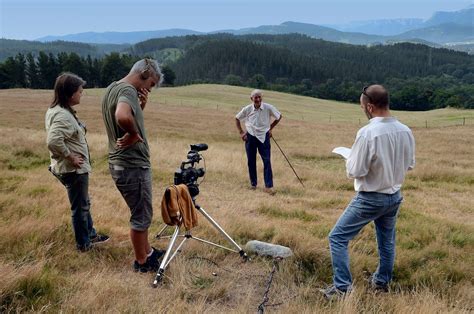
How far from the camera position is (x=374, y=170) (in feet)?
13.1

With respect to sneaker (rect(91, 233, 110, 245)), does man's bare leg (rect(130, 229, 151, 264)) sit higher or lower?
higher

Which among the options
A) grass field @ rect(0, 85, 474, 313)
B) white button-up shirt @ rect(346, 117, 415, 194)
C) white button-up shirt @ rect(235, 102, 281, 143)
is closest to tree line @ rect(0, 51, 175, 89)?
white button-up shirt @ rect(235, 102, 281, 143)

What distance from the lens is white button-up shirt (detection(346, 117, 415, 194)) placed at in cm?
388

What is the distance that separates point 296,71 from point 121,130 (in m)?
152

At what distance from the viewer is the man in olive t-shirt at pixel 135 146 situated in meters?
4.08

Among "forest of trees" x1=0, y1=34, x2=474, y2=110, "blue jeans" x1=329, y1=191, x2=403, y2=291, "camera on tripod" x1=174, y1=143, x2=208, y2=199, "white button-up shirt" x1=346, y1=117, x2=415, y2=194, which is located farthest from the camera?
"forest of trees" x1=0, y1=34, x2=474, y2=110

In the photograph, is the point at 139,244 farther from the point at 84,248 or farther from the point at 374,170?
the point at 374,170

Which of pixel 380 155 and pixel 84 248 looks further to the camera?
pixel 84 248

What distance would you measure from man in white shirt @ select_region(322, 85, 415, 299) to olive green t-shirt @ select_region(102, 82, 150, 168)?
1953 mm

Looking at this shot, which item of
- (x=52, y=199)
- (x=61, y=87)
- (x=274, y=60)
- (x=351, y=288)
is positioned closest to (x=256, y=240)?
(x=351, y=288)

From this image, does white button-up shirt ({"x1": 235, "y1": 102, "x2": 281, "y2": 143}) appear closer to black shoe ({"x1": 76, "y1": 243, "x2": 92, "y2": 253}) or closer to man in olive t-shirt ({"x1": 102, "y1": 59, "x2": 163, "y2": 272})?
man in olive t-shirt ({"x1": 102, "y1": 59, "x2": 163, "y2": 272})

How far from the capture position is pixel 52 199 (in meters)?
6.71

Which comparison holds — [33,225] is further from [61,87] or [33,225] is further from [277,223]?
[277,223]

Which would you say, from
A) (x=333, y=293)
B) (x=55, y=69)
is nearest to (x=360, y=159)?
(x=333, y=293)
